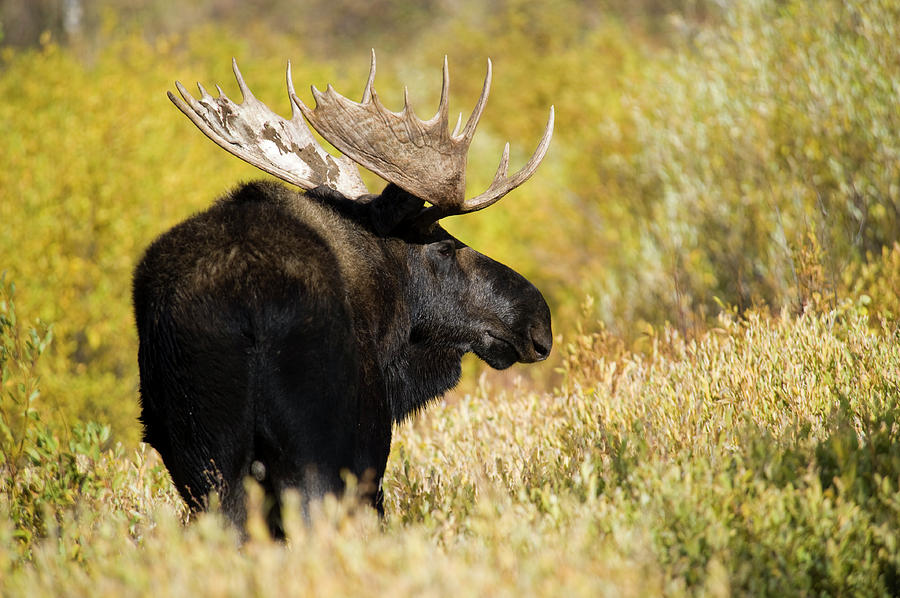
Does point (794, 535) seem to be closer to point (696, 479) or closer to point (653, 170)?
point (696, 479)

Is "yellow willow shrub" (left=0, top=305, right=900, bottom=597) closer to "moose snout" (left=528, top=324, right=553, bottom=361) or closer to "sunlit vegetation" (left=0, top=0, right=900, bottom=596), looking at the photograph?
"sunlit vegetation" (left=0, top=0, right=900, bottom=596)

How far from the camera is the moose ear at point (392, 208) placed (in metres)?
4.16

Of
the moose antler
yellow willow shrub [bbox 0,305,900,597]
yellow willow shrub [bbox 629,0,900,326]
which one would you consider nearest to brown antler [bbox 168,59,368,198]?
the moose antler

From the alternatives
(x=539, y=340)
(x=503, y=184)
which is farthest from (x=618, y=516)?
(x=503, y=184)

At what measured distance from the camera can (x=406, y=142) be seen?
4188 mm

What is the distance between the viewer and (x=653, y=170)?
1266cm

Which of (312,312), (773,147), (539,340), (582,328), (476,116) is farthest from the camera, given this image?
(773,147)

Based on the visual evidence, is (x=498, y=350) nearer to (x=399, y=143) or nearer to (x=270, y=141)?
(x=399, y=143)

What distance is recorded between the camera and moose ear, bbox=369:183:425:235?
4.16 metres

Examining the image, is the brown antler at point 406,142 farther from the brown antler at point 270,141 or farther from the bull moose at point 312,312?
the brown antler at point 270,141

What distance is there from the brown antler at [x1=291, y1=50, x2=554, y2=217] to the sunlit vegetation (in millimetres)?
1289

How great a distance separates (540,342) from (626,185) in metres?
9.54

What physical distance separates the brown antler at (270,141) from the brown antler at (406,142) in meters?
0.56

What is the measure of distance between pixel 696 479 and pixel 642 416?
1417 mm
